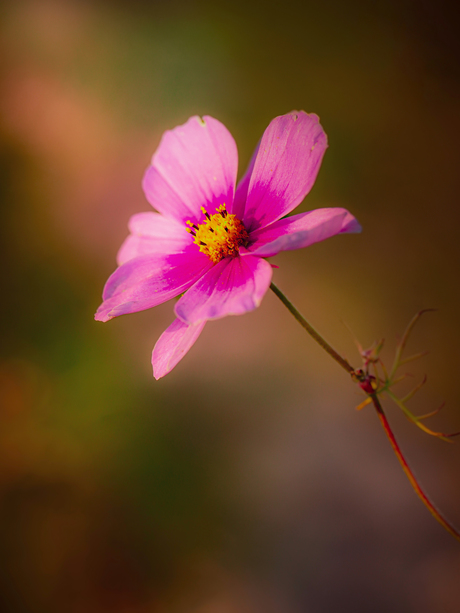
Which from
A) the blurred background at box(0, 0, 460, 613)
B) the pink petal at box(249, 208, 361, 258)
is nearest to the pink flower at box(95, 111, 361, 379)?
the pink petal at box(249, 208, 361, 258)

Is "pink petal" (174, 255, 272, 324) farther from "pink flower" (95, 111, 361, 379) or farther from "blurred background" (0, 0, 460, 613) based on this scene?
"blurred background" (0, 0, 460, 613)

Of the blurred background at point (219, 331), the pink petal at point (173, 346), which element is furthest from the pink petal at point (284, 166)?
the blurred background at point (219, 331)

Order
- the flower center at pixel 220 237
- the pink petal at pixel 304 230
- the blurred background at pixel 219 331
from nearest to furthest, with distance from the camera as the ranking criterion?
1. the pink petal at pixel 304 230
2. the flower center at pixel 220 237
3. the blurred background at pixel 219 331

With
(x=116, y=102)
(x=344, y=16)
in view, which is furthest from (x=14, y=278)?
(x=344, y=16)

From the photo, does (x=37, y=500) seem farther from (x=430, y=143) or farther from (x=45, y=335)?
(x=430, y=143)

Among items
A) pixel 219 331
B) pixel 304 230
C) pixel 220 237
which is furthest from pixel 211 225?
pixel 219 331

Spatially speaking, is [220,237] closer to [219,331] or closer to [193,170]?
[193,170]

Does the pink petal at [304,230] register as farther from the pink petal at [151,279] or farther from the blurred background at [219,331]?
the blurred background at [219,331]
